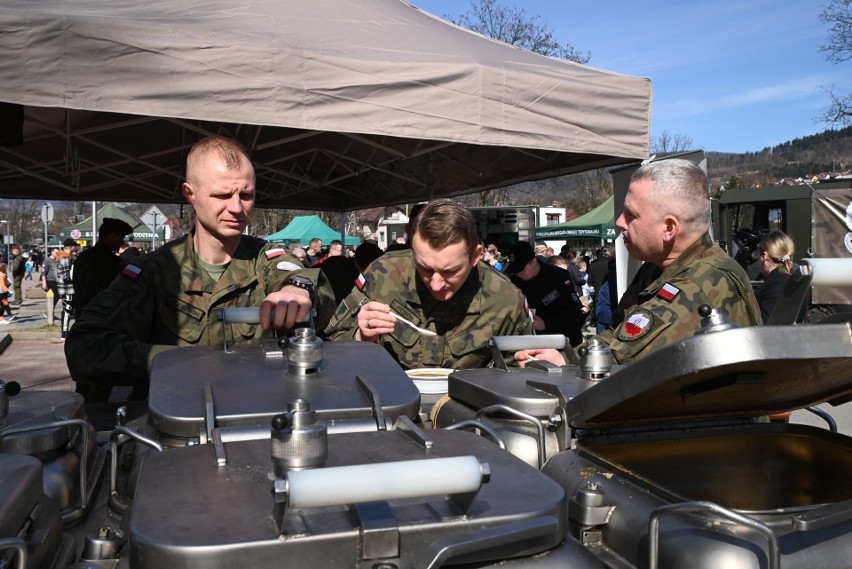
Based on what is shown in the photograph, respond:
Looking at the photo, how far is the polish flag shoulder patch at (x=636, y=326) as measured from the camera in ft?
6.94

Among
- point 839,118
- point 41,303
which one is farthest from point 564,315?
point 41,303

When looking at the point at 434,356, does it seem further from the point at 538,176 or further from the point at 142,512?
the point at 538,176

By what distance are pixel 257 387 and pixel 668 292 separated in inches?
54.4

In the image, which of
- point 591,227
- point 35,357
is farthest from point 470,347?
point 591,227

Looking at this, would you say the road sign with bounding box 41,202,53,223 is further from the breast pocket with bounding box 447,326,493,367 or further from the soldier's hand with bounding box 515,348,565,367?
the soldier's hand with bounding box 515,348,565,367

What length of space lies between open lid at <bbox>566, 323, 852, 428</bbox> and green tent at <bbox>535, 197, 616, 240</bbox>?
66.3ft

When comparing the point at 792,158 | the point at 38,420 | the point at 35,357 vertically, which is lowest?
the point at 35,357

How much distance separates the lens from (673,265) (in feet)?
7.80

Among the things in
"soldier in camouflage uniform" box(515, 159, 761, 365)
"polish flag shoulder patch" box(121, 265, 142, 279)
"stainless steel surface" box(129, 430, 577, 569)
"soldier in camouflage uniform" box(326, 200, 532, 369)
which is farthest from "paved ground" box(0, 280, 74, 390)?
"stainless steel surface" box(129, 430, 577, 569)

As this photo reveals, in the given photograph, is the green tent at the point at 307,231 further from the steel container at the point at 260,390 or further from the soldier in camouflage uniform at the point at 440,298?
the steel container at the point at 260,390

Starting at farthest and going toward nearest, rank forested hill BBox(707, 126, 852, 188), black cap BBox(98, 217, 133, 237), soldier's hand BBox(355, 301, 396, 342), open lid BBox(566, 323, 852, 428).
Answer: forested hill BBox(707, 126, 852, 188) < black cap BBox(98, 217, 133, 237) < soldier's hand BBox(355, 301, 396, 342) < open lid BBox(566, 323, 852, 428)

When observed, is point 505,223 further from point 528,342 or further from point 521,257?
point 528,342

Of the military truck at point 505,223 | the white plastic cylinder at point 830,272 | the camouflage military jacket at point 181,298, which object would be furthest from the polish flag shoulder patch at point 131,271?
the military truck at point 505,223

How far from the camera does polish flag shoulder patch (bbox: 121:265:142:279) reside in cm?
231
